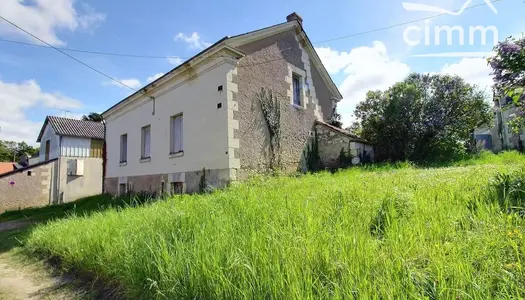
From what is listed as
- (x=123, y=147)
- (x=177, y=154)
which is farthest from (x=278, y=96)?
(x=123, y=147)

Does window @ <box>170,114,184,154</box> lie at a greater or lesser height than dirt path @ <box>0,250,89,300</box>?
greater

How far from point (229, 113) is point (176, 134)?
293 centimetres

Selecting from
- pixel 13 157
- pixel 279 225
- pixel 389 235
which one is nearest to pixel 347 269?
pixel 389 235

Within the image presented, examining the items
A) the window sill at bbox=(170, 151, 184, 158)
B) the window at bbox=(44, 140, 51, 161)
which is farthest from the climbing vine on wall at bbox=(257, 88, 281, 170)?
the window at bbox=(44, 140, 51, 161)

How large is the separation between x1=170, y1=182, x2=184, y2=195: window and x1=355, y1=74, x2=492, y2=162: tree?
788 cm

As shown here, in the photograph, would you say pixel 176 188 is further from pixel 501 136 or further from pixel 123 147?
pixel 501 136

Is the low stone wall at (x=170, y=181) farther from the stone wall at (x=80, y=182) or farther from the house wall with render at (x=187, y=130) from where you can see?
the stone wall at (x=80, y=182)

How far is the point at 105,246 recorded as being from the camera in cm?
329

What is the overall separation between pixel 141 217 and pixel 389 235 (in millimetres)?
3593

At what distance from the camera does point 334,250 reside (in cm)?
193

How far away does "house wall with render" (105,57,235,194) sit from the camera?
25.4 ft

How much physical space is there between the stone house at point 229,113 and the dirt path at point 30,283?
4.31 metres

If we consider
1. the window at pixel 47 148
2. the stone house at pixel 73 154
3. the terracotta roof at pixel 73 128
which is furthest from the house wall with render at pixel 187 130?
the window at pixel 47 148

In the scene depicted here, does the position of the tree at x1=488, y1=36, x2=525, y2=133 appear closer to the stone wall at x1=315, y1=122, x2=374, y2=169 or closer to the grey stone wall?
the stone wall at x1=315, y1=122, x2=374, y2=169
